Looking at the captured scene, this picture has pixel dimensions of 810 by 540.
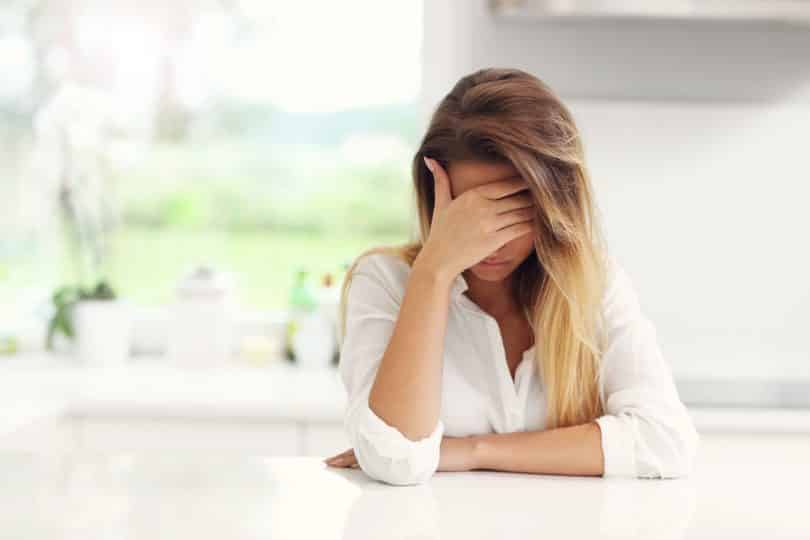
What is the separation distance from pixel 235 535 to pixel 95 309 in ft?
7.21

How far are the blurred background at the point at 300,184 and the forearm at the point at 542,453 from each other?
1082 millimetres

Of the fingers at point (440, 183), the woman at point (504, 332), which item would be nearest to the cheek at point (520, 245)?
the woman at point (504, 332)

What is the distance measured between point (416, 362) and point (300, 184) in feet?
7.18

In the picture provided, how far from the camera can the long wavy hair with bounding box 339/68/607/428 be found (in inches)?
63.0

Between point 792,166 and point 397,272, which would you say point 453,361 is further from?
point 792,166

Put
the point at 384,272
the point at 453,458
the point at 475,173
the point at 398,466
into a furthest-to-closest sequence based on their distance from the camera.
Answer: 1. the point at 384,272
2. the point at 475,173
3. the point at 453,458
4. the point at 398,466

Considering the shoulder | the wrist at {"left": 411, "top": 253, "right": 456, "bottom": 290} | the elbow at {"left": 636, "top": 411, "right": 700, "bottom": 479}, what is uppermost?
the wrist at {"left": 411, "top": 253, "right": 456, "bottom": 290}

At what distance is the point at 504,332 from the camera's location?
1.82 m

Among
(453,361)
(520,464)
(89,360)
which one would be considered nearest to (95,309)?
(89,360)

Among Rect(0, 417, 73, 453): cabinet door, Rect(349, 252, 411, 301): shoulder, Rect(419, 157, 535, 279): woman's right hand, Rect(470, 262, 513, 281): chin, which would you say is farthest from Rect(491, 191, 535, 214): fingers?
Rect(0, 417, 73, 453): cabinet door

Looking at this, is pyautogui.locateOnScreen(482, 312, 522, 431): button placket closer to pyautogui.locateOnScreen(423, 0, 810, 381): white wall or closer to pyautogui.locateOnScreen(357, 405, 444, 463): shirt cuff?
pyautogui.locateOnScreen(357, 405, 444, 463): shirt cuff

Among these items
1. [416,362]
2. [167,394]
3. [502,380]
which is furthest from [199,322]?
[416,362]

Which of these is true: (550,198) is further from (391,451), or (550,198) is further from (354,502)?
(354,502)

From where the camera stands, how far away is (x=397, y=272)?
180 centimetres
